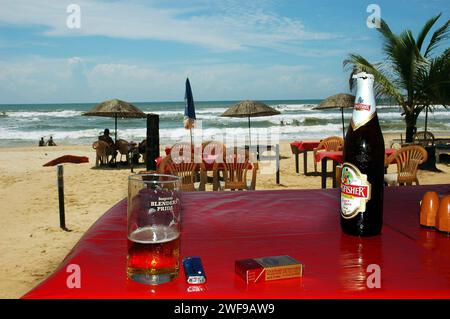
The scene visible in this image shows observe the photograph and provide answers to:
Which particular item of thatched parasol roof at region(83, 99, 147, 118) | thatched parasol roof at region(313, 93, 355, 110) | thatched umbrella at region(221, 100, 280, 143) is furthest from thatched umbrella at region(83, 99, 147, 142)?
thatched parasol roof at region(313, 93, 355, 110)

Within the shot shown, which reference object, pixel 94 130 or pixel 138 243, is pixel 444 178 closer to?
pixel 138 243

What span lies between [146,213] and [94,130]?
31.5 metres

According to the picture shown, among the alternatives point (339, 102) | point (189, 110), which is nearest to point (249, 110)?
point (339, 102)

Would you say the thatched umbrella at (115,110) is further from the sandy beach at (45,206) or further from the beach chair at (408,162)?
the beach chair at (408,162)

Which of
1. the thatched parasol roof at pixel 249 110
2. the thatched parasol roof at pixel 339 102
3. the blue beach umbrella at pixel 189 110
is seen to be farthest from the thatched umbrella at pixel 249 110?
the blue beach umbrella at pixel 189 110

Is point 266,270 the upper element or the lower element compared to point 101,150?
upper

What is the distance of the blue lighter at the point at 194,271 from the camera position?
868mm

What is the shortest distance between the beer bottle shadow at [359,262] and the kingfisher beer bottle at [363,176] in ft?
0.15

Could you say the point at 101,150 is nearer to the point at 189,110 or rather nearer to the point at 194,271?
the point at 189,110

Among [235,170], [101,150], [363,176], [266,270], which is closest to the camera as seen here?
[266,270]

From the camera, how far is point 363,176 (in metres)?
1.20

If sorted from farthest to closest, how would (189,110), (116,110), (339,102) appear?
(116,110) < (339,102) < (189,110)

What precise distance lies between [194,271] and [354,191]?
0.55 m
